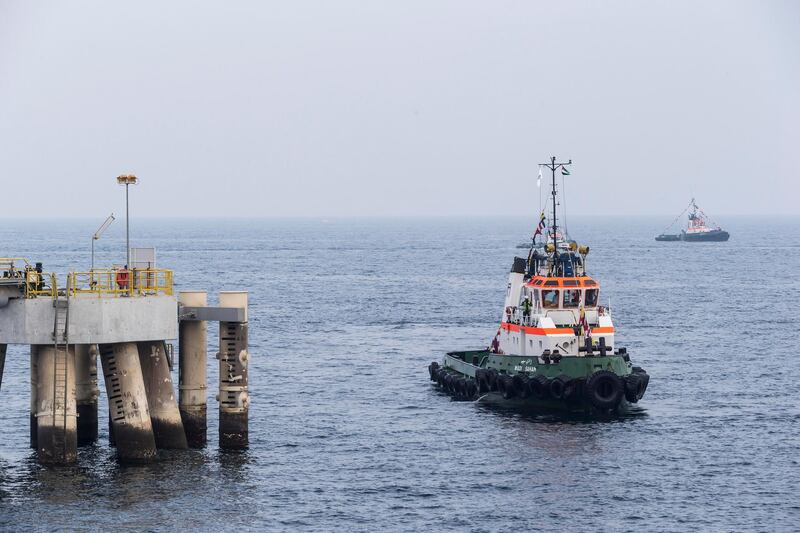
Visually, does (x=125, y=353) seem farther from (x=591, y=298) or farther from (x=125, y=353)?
Answer: (x=591, y=298)

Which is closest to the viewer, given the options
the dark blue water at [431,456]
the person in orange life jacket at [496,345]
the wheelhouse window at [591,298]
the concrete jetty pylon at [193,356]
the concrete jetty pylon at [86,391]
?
the dark blue water at [431,456]

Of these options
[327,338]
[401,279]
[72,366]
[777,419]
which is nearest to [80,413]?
[72,366]

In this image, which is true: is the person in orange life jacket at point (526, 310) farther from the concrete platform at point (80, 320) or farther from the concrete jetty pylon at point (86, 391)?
the concrete platform at point (80, 320)

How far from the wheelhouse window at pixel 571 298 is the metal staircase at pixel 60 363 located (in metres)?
24.2

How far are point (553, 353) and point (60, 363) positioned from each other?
74.6 feet

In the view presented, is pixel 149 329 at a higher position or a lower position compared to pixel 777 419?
higher

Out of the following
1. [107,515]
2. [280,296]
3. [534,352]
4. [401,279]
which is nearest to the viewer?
[107,515]

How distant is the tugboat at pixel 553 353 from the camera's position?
175 feet

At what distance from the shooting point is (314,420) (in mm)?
52375

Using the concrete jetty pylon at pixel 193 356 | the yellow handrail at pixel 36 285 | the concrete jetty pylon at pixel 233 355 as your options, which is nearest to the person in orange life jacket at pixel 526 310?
the concrete jetty pylon at pixel 233 355

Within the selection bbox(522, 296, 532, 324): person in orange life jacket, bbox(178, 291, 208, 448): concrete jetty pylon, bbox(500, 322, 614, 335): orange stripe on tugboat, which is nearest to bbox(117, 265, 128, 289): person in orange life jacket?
bbox(178, 291, 208, 448): concrete jetty pylon

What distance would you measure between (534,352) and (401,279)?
290ft

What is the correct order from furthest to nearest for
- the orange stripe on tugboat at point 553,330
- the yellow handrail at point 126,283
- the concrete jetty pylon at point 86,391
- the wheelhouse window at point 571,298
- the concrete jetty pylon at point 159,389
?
the wheelhouse window at point 571,298 → the orange stripe on tugboat at point 553,330 → the concrete jetty pylon at point 86,391 → the concrete jetty pylon at point 159,389 → the yellow handrail at point 126,283

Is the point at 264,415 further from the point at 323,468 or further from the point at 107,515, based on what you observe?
the point at 107,515
